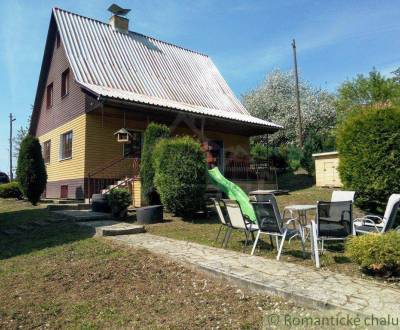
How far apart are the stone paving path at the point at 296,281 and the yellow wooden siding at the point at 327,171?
10.3 m

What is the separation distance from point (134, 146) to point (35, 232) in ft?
24.8

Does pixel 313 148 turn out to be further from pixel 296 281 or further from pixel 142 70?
pixel 296 281

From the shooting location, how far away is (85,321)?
3713 millimetres

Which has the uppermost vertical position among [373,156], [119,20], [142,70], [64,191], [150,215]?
[119,20]

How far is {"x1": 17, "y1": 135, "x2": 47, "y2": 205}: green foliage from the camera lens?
13.4m

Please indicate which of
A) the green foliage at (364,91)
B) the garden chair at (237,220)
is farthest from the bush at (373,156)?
the green foliage at (364,91)

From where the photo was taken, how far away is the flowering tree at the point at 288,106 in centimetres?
3116

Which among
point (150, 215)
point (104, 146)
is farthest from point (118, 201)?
point (104, 146)

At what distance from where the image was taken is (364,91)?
96.8 feet

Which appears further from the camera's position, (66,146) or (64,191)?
(66,146)

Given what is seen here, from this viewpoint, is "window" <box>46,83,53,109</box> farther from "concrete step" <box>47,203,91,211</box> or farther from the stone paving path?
the stone paving path

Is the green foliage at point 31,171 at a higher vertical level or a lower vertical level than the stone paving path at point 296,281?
higher

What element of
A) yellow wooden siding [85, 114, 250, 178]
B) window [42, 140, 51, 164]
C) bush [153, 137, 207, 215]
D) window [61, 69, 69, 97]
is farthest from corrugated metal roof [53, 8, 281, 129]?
window [42, 140, 51, 164]

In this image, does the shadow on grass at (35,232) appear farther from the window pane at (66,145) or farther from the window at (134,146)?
the window pane at (66,145)
